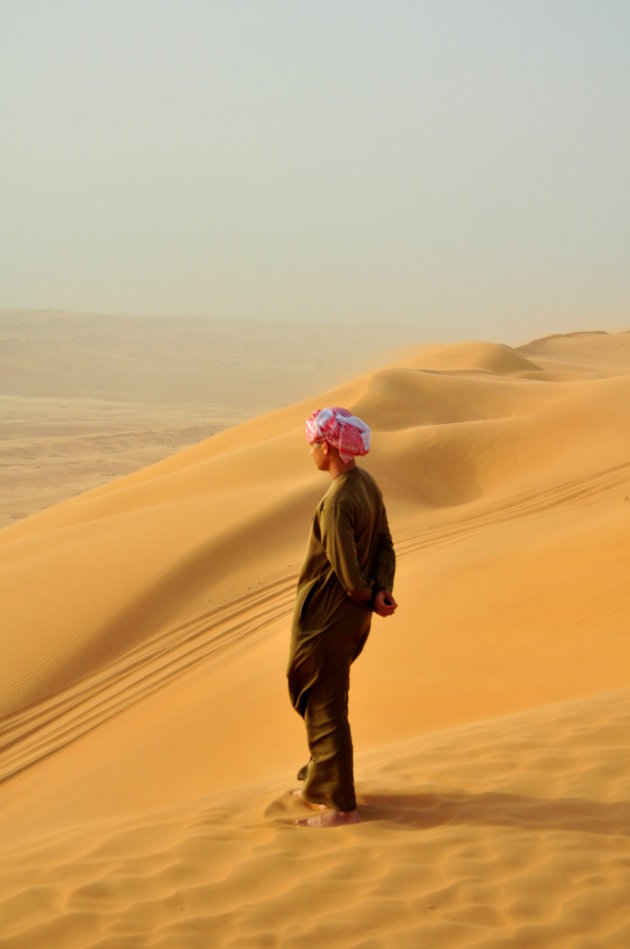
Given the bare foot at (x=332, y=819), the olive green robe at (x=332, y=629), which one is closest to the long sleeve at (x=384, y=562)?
the olive green robe at (x=332, y=629)

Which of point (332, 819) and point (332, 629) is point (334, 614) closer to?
point (332, 629)

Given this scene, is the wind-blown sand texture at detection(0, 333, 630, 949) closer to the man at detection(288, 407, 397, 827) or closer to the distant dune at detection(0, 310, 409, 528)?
the man at detection(288, 407, 397, 827)

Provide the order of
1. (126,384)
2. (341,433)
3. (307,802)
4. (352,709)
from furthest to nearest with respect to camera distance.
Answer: (126,384) → (352,709) → (307,802) → (341,433)

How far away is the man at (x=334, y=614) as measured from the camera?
14.7ft

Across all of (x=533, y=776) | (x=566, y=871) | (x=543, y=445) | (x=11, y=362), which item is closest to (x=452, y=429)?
(x=543, y=445)

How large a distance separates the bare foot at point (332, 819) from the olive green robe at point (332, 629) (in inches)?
1.1

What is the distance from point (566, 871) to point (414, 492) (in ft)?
36.7

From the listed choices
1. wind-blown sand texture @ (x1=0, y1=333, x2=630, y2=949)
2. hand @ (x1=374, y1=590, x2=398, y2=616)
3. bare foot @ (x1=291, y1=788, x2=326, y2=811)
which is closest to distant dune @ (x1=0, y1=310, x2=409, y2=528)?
wind-blown sand texture @ (x1=0, y1=333, x2=630, y2=949)

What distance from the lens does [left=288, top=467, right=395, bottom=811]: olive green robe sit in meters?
4.48

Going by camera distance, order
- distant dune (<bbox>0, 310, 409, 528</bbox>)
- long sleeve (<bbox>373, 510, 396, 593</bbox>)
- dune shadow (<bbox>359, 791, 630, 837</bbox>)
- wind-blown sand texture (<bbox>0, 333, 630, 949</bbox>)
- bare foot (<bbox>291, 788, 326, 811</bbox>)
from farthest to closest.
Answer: distant dune (<bbox>0, 310, 409, 528</bbox>) → bare foot (<bbox>291, 788, 326, 811</bbox>) → long sleeve (<bbox>373, 510, 396, 593</bbox>) → dune shadow (<bbox>359, 791, 630, 837</bbox>) → wind-blown sand texture (<bbox>0, 333, 630, 949</bbox>)

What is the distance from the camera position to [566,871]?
3979 millimetres

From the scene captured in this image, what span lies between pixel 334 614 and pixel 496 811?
110 centimetres

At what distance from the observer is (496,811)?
4.64 metres

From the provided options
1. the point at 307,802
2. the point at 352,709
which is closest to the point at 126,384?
the point at 352,709
